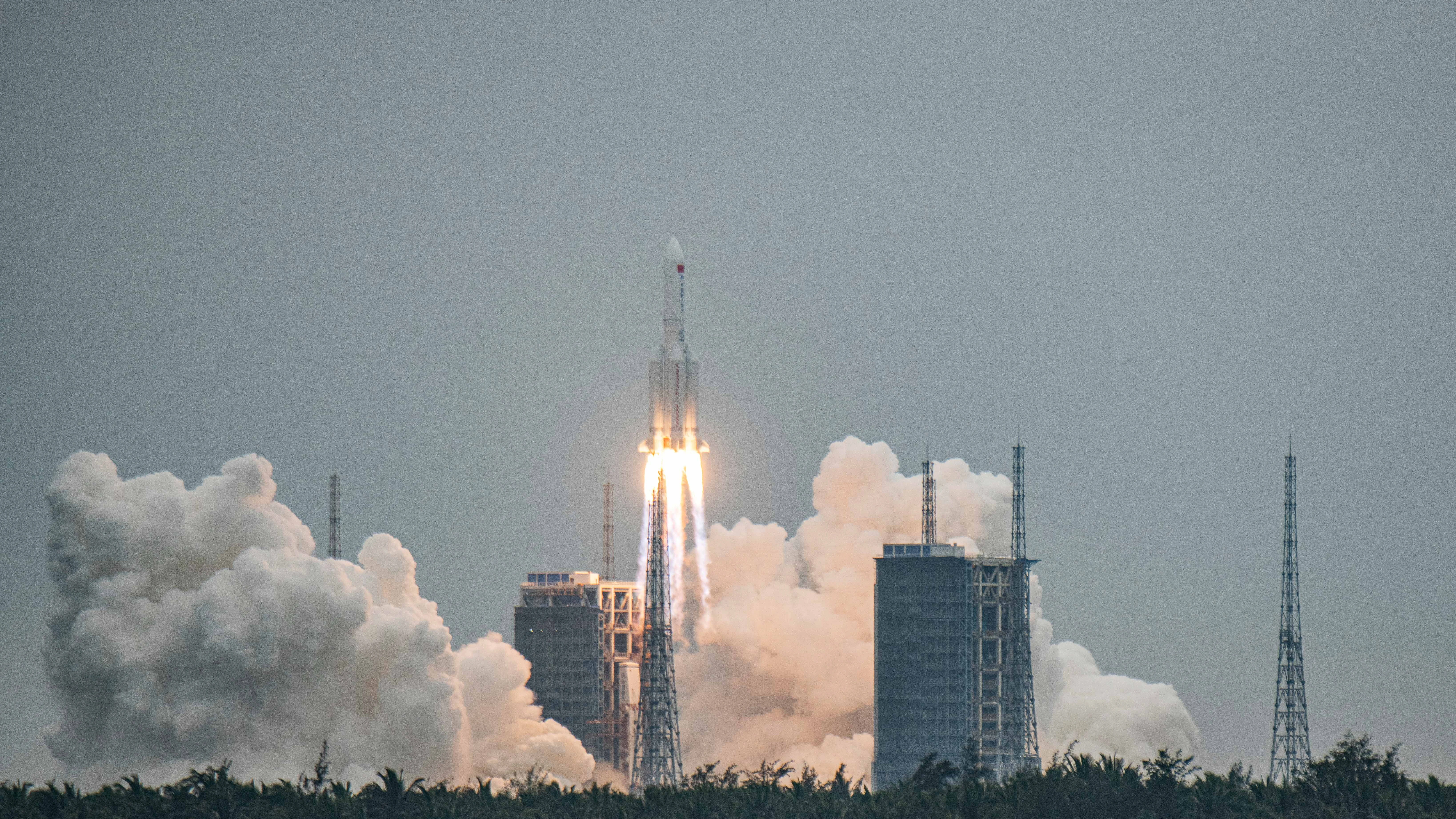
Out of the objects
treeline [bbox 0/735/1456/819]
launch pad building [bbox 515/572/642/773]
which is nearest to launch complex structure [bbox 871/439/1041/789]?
launch pad building [bbox 515/572/642/773]

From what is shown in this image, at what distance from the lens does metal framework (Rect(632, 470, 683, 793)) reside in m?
156

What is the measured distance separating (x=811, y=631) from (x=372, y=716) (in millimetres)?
42304

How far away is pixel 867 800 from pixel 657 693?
154ft

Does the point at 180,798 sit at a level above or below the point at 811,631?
below

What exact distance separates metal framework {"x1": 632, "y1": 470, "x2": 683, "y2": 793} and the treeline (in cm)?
3354

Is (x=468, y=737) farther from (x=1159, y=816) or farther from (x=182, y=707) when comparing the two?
(x=1159, y=816)

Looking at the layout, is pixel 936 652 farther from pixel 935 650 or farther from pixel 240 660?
pixel 240 660

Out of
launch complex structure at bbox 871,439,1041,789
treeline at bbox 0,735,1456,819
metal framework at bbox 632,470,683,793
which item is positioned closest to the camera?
treeline at bbox 0,735,1456,819

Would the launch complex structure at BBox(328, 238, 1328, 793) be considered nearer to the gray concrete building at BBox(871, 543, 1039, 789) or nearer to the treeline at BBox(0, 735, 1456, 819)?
the gray concrete building at BBox(871, 543, 1039, 789)

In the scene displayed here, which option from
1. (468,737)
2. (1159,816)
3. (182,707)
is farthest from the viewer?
(468,737)

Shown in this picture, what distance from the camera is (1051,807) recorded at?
10981 cm

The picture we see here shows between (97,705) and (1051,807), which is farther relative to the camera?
(97,705)

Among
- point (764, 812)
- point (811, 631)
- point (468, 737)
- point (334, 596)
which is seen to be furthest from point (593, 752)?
point (764, 812)

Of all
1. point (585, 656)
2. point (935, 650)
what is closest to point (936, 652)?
point (935, 650)
